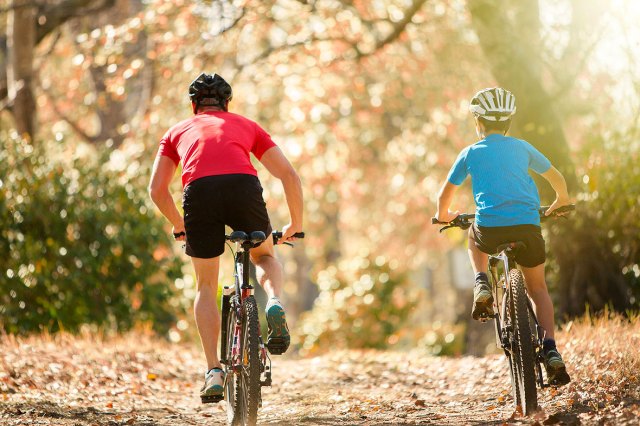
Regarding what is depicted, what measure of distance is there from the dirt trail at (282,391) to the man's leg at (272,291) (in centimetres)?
124

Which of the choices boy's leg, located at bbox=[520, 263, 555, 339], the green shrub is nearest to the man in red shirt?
boy's leg, located at bbox=[520, 263, 555, 339]

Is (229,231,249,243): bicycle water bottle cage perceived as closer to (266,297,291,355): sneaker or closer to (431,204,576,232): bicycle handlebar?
(266,297,291,355): sneaker

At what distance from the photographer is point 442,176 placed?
18.5 meters

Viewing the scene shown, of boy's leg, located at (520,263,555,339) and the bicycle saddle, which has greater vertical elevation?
the bicycle saddle

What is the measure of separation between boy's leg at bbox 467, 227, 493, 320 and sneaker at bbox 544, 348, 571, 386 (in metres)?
0.53

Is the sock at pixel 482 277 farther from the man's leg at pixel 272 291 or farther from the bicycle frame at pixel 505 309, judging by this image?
the man's leg at pixel 272 291

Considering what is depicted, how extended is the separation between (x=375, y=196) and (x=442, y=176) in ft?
16.5

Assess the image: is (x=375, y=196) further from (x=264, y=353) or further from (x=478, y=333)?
(x=264, y=353)

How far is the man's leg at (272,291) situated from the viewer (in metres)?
5.12

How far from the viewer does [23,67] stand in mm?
14148

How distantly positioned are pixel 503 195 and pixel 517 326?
0.80 metres

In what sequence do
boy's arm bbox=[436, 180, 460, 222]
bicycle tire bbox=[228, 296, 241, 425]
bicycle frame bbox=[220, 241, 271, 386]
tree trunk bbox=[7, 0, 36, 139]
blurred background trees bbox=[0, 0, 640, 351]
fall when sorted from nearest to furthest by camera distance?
bicycle frame bbox=[220, 241, 271, 386], bicycle tire bbox=[228, 296, 241, 425], boy's arm bbox=[436, 180, 460, 222], blurred background trees bbox=[0, 0, 640, 351], tree trunk bbox=[7, 0, 36, 139]

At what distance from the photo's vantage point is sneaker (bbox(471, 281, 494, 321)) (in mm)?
5865

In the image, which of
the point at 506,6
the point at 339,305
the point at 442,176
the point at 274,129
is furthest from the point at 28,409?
the point at 274,129
